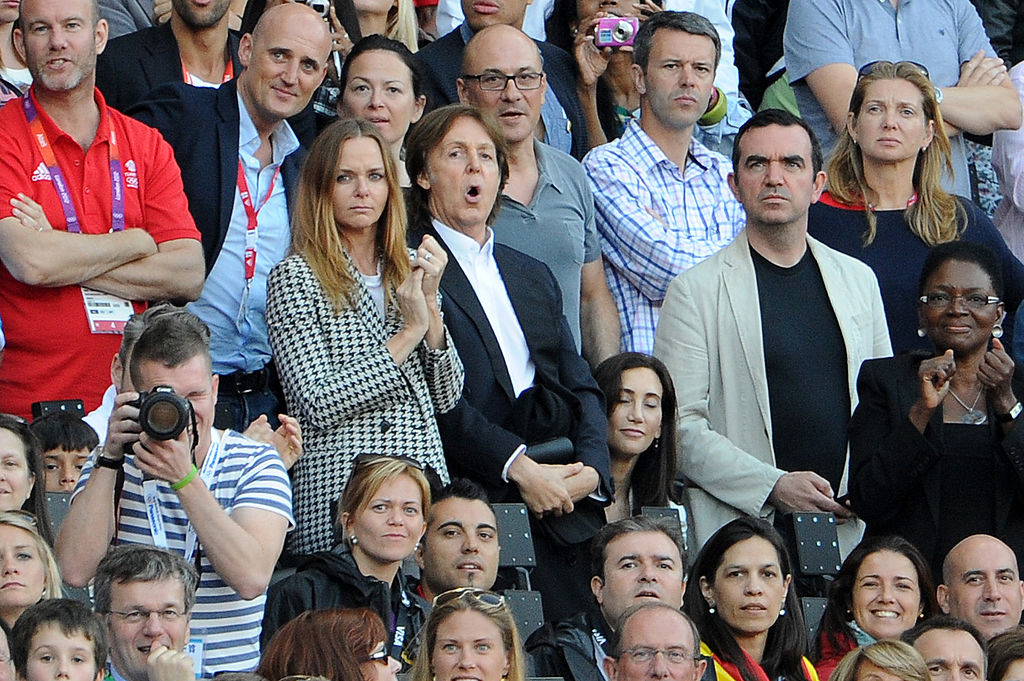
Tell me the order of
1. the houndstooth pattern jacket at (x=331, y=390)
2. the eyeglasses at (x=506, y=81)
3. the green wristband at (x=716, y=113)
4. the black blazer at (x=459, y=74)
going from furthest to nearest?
the green wristband at (x=716, y=113) < the black blazer at (x=459, y=74) < the eyeglasses at (x=506, y=81) < the houndstooth pattern jacket at (x=331, y=390)

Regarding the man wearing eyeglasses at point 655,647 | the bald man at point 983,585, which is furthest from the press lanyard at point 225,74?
the bald man at point 983,585

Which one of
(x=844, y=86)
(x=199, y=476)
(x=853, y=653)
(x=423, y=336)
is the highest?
(x=844, y=86)

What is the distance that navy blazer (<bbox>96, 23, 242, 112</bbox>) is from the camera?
286 inches

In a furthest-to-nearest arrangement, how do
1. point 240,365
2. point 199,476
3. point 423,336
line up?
point 240,365, point 423,336, point 199,476

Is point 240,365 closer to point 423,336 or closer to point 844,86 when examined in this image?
point 423,336

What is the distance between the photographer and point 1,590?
514 centimetres

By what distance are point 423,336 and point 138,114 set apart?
1436mm

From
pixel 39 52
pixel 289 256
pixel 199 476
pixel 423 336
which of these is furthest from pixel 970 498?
pixel 39 52

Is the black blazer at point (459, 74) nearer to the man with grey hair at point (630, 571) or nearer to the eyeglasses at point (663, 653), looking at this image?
the man with grey hair at point (630, 571)

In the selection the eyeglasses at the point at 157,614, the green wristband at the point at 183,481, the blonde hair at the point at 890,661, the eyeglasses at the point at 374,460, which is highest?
the eyeglasses at the point at 374,460

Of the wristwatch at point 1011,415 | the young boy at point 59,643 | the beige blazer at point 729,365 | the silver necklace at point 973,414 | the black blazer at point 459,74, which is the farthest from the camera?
the black blazer at point 459,74

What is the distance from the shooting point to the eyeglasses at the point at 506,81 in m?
7.59

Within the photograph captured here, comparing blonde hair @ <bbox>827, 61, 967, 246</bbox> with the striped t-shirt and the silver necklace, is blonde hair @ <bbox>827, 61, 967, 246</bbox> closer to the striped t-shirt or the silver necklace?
the silver necklace

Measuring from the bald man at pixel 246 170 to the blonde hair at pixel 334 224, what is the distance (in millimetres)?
380
